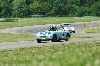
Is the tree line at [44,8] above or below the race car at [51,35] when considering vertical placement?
below

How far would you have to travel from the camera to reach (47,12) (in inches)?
5709

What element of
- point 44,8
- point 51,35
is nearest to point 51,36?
point 51,35

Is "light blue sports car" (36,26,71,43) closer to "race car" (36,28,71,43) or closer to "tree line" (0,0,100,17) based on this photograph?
"race car" (36,28,71,43)

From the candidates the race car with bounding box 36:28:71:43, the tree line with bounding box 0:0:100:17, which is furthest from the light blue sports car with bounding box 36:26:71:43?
the tree line with bounding box 0:0:100:17

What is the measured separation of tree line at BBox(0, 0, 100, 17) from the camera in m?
143

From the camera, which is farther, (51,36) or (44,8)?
(44,8)

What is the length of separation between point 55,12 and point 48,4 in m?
5.92

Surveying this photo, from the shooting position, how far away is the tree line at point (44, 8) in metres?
143

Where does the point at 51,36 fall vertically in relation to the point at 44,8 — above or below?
above

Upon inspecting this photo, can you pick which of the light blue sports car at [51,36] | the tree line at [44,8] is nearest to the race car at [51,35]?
the light blue sports car at [51,36]

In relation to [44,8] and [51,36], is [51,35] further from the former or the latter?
[44,8]

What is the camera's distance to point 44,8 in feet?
474

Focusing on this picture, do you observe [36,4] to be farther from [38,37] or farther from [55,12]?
[38,37]

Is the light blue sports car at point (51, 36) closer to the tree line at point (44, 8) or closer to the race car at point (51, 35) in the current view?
the race car at point (51, 35)
